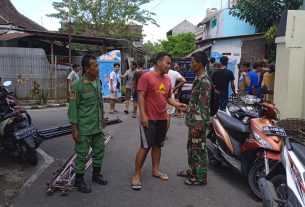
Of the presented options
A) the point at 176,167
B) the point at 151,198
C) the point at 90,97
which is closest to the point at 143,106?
the point at 90,97

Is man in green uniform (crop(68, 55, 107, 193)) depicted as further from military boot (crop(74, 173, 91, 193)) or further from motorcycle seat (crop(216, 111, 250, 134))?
motorcycle seat (crop(216, 111, 250, 134))

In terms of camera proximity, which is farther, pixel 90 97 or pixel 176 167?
pixel 176 167

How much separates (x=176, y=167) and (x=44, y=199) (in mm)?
2355

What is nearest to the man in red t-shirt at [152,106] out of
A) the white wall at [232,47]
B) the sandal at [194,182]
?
the sandal at [194,182]

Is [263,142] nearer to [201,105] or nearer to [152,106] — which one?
[201,105]

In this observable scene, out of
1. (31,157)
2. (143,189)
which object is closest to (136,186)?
(143,189)

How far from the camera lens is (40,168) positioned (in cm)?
627

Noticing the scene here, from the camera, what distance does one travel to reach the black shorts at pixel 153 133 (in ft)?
17.3

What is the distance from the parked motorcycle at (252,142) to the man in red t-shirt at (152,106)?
0.89m

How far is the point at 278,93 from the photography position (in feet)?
30.1

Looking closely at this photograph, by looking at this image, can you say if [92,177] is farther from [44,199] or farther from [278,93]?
[278,93]

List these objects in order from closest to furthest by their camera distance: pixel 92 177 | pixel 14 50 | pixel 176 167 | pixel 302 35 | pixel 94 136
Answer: pixel 94 136 < pixel 92 177 < pixel 176 167 < pixel 302 35 < pixel 14 50

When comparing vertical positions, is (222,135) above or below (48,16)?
below

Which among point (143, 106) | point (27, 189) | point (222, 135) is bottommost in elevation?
point (27, 189)
